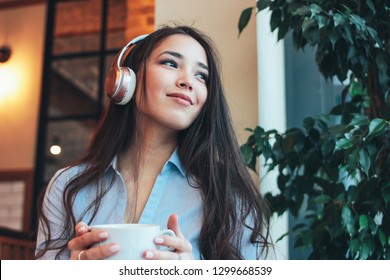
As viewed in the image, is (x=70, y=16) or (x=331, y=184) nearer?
(x=331, y=184)

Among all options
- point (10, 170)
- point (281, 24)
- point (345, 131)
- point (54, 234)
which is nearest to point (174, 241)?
point (54, 234)

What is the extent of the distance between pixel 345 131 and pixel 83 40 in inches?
116

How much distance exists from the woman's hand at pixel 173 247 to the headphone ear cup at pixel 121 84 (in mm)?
379

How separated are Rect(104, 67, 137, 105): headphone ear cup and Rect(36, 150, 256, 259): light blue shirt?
14 centimetres

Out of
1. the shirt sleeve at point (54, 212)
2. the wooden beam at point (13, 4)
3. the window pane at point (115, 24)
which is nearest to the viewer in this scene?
the shirt sleeve at point (54, 212)

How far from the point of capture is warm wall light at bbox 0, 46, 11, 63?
3.79m

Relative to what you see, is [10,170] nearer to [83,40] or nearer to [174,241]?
[83,40]

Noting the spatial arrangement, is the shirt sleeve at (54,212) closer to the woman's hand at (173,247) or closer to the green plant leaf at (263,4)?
the woman's hand at (173,247)

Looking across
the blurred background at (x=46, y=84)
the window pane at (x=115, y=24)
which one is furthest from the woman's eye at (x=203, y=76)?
the window pane at (x=115, y=24)

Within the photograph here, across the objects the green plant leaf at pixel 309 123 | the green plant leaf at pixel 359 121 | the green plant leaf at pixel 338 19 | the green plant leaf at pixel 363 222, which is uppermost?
the green plant leaf at pixel 338 19

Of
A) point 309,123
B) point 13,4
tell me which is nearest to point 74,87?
point 13,4

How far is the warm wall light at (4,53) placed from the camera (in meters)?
3.79

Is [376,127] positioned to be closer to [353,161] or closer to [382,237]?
[353,161]
